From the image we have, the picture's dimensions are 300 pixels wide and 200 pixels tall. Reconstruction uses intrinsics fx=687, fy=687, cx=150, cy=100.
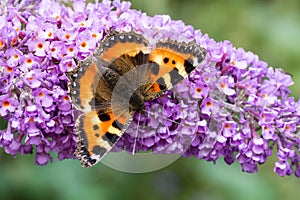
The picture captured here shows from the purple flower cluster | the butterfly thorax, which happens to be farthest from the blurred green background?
the butterfly thorax

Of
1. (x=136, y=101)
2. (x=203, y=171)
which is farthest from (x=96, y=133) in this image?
(x=203, y=171)

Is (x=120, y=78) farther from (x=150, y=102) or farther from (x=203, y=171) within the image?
(x=203, y=171)

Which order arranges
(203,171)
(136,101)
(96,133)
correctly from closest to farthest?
(96,133), (136,101), (203,171)

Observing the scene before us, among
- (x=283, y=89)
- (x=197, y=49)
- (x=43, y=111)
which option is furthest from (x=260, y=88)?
(x=43, y=111)

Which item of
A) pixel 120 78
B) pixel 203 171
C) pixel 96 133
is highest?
pixel 120 78

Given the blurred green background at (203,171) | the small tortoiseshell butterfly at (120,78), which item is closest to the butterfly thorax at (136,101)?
the small tortoiseshell butterfly at (120,78)

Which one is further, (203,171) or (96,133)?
(203,171)

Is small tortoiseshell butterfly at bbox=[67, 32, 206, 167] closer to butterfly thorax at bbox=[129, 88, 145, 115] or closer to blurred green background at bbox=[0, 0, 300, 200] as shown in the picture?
butterfly thorax at bbox=[129, 88, 145, 115]

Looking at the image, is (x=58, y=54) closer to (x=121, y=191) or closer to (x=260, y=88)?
(x=260, y=88)
